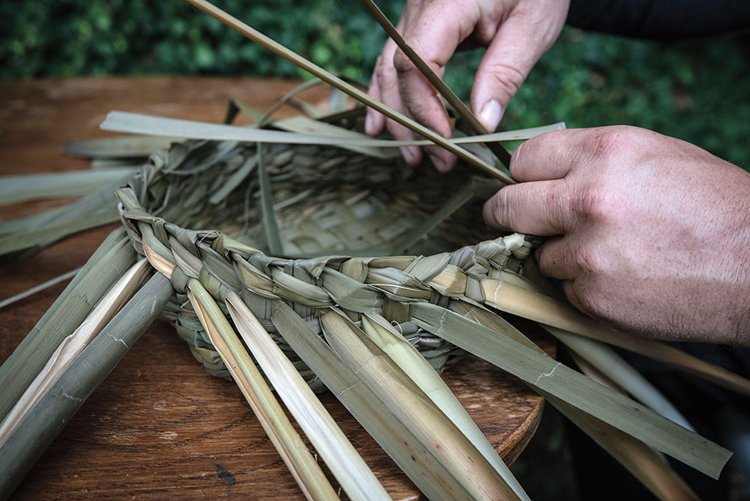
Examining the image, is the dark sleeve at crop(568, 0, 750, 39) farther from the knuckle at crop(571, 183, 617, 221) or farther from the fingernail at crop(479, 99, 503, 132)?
the knuckle at crop(571, 183, 617, 221)

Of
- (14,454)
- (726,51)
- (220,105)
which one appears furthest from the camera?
(726,51)

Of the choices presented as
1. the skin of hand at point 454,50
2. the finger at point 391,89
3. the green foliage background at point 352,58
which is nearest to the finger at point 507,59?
the skin of hand at point 454,50

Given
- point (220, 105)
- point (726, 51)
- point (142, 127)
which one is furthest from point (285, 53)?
point (726, 51)

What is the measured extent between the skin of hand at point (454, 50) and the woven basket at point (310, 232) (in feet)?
0.29

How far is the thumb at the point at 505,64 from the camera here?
75 cm

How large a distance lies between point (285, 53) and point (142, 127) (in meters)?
0.19

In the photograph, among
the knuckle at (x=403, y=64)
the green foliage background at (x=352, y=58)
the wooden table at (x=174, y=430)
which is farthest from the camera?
the green foliage background at (x=352, y=58)

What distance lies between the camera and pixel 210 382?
0.60m

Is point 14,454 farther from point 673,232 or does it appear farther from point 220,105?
point 220,105

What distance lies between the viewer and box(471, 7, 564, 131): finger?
749 millimetres

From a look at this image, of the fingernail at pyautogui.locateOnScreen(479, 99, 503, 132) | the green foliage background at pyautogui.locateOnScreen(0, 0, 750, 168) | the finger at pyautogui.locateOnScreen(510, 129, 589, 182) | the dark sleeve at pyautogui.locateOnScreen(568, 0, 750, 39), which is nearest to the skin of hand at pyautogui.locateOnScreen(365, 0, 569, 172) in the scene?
the fingernail at pyautogui.locateOnScreen(479, 99, 503, 132)

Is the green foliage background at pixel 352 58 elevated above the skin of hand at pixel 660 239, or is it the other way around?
the green foliage background at pixel 352 58

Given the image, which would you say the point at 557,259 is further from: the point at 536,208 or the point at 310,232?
the point at 310,232

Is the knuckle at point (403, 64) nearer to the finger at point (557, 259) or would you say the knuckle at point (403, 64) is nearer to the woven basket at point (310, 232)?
the woven basket at point (310, 232)
